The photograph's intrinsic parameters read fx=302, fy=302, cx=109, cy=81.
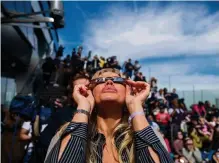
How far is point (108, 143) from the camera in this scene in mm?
1887

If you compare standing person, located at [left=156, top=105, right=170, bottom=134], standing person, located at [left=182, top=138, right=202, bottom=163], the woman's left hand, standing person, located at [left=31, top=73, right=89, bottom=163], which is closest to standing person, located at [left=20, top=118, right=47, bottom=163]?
standing person, located at [left=31, top=73, right=89, bottom=163]

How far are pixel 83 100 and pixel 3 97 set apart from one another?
25.3ft

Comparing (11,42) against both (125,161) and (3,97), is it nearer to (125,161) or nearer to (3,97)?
(3,97)

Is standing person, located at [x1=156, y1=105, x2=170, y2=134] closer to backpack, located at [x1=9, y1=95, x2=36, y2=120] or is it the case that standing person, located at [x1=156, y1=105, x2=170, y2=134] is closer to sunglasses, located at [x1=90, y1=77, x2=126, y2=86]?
backpack, located at [x1=9, y1=95, x2=36, y2=120]

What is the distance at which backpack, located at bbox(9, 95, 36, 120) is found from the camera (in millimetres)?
4168

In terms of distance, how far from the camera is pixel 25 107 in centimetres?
423

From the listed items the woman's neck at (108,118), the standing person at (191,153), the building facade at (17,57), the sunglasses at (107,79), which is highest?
the building facade at (17,57)

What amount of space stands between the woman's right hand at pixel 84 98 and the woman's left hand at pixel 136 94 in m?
0.24

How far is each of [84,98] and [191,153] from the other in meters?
6.51

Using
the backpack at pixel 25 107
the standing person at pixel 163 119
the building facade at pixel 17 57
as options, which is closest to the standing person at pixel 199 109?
the standing person at pixel 163 119

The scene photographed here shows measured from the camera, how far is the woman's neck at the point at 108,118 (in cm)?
195

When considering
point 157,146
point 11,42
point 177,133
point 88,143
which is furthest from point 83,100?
point 11,42

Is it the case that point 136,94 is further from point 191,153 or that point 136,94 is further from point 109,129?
point 191,153

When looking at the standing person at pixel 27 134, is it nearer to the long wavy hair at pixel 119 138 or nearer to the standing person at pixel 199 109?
the long wavy hair at pixel 119 138
